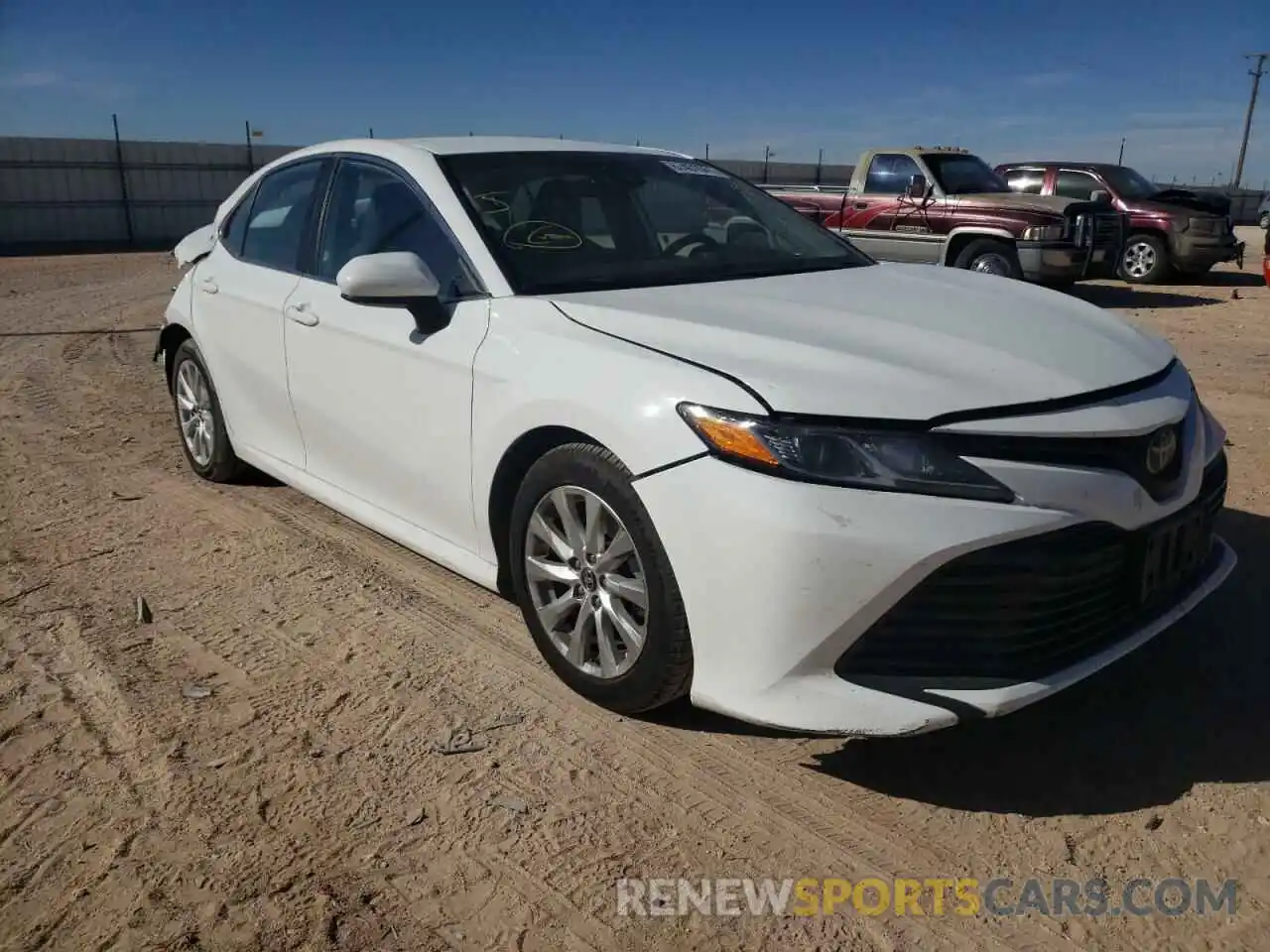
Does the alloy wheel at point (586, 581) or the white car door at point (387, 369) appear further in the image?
the white car door at point (387, 369)

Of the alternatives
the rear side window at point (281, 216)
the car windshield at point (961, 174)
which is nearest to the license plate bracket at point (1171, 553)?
the rear side window at point (281, 216)

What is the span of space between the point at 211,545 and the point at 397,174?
5.74 feet

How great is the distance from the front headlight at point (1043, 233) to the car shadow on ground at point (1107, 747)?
937 centimetres

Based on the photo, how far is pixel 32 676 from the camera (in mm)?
3299

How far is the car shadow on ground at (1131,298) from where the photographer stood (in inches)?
522

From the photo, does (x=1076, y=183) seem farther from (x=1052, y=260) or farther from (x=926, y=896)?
(x=926, y=896)

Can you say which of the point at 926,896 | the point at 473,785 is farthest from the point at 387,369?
the point at 926,896

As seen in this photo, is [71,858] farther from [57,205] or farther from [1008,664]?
[57,205]

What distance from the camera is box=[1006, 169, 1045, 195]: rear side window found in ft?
49.5

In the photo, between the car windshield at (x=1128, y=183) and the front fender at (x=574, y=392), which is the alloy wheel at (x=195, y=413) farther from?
the car windshield at (x=1128, y=183)

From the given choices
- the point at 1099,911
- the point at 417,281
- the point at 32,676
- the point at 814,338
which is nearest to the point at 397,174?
the point at 417,281

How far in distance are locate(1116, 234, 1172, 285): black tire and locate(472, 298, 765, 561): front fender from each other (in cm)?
1396

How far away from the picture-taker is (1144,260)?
15.2 m

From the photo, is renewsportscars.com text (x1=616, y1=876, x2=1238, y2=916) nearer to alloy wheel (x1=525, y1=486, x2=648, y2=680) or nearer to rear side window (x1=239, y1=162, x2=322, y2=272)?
alloy wheel (x1=525, y1=486, x2=648, y2=680)
